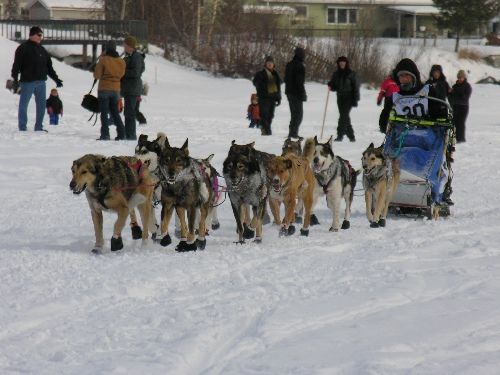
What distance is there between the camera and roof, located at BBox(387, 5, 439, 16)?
6238 centimetres

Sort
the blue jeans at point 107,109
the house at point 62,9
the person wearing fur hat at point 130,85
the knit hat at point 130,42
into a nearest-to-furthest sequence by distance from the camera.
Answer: the blue jeans at point 107,109 → the knit hat at point 130,42 → the person wearing fur hat at point 130,85 → the house at point 62,9

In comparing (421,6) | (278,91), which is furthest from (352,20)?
(278,91)

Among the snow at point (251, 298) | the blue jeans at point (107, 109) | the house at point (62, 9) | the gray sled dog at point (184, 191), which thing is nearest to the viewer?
the snow at point (251, 298)

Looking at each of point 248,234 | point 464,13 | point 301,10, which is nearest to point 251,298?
point 248,234

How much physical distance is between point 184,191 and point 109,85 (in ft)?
22.0

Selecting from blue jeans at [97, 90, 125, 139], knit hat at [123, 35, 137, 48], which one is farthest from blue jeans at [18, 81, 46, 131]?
knit hat at [123, 35, 137, 48]

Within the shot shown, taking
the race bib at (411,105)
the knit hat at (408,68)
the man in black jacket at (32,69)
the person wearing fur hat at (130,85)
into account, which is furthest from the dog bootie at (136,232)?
the man in black jacket at (32,69)

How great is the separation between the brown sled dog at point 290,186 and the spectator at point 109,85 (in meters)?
5.72

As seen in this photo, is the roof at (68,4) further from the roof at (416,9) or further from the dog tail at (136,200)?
the dog tail at (136,200)

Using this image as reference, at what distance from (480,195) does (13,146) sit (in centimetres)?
605

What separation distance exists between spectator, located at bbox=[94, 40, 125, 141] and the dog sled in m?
5.28

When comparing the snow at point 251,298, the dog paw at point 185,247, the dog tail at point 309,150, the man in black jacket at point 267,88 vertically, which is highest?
the man in black jacket at point 267,88

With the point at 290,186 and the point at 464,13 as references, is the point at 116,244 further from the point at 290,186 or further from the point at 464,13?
the point at 464,13

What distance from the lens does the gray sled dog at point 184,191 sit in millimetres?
6938
